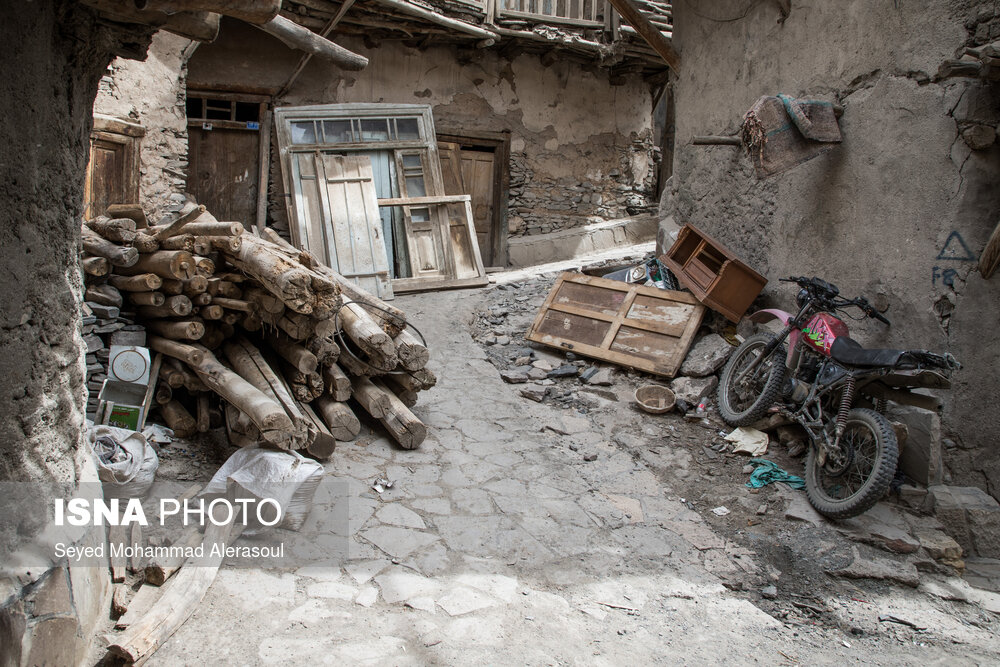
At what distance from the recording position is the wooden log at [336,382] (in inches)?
187

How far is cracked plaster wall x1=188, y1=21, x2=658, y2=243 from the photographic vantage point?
32.3 ft

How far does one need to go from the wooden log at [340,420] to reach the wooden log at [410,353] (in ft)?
1.69

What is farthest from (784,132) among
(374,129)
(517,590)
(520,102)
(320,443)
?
(520,102)

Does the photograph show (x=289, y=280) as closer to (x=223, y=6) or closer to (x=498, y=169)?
(x=223, y=6)

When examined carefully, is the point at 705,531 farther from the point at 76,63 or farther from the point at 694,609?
the point at 76,63

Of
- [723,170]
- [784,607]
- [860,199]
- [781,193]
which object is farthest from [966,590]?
[723,170]

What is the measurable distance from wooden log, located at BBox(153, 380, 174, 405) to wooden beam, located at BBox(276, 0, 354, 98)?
5984mm

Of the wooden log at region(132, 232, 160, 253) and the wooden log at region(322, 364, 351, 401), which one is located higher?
the wooden log at region(132, 232, 160, 253)

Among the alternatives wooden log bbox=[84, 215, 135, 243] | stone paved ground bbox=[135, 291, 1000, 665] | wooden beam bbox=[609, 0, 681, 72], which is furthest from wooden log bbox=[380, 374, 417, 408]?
wooden beam bbox=[609, 0, 681, 72]

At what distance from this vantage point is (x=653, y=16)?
11141 millimetres

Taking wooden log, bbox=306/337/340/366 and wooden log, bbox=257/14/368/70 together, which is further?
wooden log, bbox=306/337/340/366

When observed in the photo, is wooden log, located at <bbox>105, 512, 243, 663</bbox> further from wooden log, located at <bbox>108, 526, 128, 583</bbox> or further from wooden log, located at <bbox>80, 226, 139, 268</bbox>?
wooden log, located at <bbox>80, 226, 139, 268</bbox>

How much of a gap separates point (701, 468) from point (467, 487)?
1.74 meters

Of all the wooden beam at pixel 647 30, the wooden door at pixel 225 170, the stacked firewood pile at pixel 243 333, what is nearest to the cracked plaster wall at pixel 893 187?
the wooden beam at pixel 647 30
